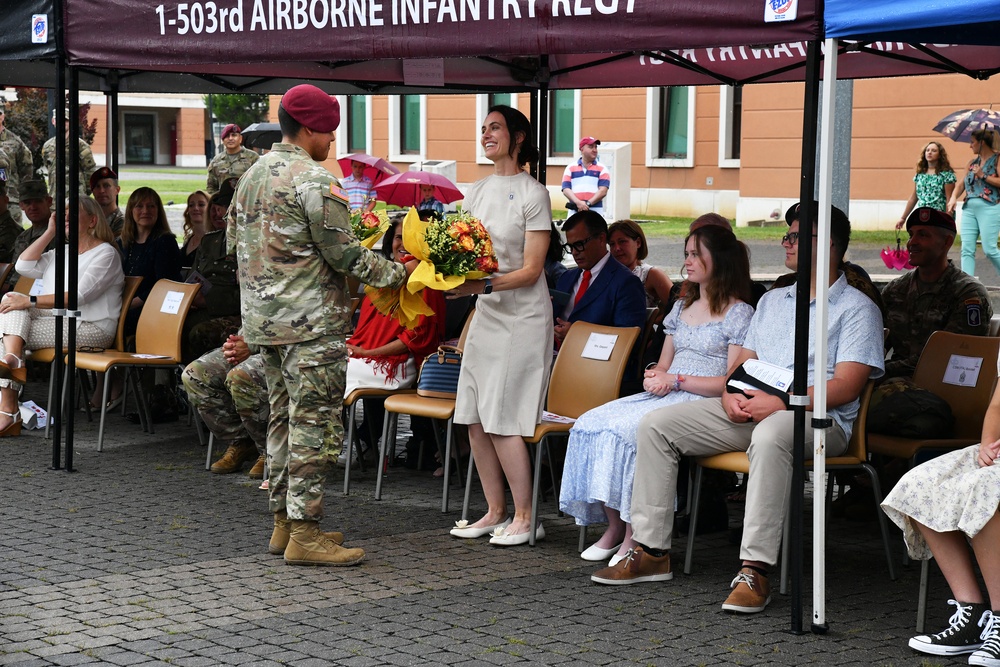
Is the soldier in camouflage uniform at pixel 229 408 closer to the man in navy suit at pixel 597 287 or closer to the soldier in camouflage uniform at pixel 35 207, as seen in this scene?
the man in navy suit at pixel 597 287

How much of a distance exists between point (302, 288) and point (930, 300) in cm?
318

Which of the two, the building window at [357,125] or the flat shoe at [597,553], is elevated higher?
the building window at [357,125]

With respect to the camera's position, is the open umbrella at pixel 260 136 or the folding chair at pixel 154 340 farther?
the open umbrella at pixel 260 136

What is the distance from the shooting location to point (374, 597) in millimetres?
5152

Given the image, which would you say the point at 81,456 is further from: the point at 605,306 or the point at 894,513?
the point at 894,513

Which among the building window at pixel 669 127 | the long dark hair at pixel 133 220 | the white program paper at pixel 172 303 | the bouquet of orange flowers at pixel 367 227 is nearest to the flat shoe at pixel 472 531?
the bouquet of orange flowers at pixel 367 227

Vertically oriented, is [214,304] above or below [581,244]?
below

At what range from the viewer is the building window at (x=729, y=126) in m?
25.3

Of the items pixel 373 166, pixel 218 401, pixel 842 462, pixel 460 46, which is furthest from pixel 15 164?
pixel 842 462

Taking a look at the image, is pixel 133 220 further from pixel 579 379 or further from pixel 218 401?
pixel 579 379

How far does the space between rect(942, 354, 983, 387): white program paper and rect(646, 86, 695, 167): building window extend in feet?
66.4

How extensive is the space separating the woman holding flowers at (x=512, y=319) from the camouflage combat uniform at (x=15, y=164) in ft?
26.9

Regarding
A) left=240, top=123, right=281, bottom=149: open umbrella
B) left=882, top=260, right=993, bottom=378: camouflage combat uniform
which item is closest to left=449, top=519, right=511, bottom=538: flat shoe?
left=882, top=260, right=993, bottom=378: camouflage combat uniform

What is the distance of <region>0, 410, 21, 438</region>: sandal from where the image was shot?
8389mm
